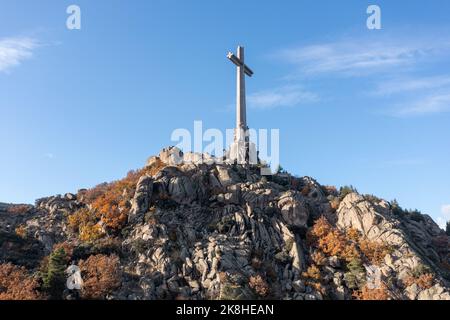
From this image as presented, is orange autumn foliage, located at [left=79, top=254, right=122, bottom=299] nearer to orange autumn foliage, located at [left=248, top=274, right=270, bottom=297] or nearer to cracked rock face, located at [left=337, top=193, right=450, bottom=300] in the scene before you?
orange autumn foliage, located at [left=248, top=274, right=270, bottom=297]

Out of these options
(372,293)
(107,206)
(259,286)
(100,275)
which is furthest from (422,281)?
(107,206)

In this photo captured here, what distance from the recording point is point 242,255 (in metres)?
52.8

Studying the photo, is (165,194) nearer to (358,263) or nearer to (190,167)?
(190,167)

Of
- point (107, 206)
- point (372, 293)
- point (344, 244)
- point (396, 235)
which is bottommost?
point (372, 293)

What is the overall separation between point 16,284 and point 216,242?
70.4 ft

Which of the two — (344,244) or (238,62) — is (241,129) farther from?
(344,244)

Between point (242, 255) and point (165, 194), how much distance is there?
50.8 feet

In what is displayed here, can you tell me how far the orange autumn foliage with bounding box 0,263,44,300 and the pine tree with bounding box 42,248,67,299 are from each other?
1117mm

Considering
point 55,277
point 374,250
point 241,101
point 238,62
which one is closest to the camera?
point 55,277

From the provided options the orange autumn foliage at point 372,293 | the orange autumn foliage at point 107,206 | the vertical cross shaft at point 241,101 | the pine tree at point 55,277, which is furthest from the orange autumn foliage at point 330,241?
the pine tree at point 55,277

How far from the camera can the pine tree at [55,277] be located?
45.3 m

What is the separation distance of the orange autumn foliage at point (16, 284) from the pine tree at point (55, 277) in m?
1.12

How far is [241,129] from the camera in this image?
75250 mm
